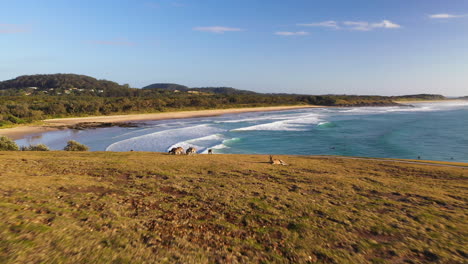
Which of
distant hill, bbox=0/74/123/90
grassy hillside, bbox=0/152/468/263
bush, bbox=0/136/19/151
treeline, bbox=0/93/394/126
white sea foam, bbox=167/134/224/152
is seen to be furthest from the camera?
distant hill, bbox=0/74/123/90

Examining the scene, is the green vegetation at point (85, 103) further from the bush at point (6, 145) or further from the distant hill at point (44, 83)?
the bush at point (6, 145)

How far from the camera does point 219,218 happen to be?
686 cm

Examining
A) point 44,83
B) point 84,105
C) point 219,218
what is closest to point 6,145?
point 219,218

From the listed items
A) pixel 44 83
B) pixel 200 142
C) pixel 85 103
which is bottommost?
pixel 200 142

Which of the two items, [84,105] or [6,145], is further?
[84,105]

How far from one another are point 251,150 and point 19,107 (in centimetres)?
5409

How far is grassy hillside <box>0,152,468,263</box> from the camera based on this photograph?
16.4ft

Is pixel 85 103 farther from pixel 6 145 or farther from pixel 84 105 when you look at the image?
pixel 6 145

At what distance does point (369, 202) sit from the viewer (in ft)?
29.1

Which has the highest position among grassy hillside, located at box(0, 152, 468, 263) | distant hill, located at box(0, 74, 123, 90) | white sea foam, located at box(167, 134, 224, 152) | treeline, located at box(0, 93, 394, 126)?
distant hill, located at box(0, 74, 123, 90)

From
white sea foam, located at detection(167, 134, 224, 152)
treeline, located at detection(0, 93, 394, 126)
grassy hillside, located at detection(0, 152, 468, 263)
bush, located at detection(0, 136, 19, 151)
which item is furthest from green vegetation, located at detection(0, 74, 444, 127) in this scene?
grassy hillside, located at detection(0, 152, 468, 263)

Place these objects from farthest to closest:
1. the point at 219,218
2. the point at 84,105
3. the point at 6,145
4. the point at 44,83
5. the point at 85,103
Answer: the point at 44,83 → the point at 85,103 → the point at 84,105 → the point at 6,145 → the point at 219,218

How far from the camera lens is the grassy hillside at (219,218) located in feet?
16.4

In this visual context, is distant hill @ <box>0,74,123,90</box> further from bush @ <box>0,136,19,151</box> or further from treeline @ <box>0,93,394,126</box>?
bush @ <box>0,136,19,151</box>
